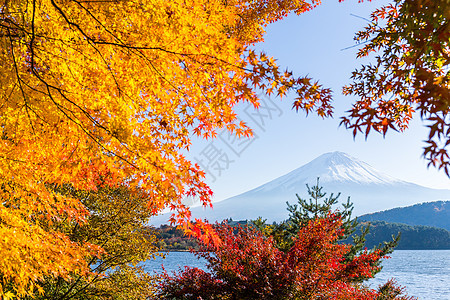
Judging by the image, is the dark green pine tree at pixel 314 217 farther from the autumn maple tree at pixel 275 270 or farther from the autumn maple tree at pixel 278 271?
the autumn maple tree at pixel 278 271

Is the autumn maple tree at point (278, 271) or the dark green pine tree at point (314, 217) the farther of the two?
the dark green pine tree at point (314, 217)

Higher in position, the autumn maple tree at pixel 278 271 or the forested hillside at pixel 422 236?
the autumn maple tree at pixel 278 271

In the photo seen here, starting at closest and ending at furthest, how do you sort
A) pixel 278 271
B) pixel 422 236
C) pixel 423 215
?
pixel 278 271, pixel 422 236, pixel 423 215

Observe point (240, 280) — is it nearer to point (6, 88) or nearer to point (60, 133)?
point (60, 133)

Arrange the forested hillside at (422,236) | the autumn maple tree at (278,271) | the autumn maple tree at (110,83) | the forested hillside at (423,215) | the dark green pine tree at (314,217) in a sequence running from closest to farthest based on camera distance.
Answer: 1. the autumn maple tree at (110,83)
2. the autumn maple tree at (278,271)
3. the dark green pine tree at (314,217)
4. the forested hillside at (422,236)
5. the forested hillside at (423,215)

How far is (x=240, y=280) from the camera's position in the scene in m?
5.44

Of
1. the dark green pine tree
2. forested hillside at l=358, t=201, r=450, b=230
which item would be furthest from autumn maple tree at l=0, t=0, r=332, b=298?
forested hillside at l=358, t=201, r=450, b=230

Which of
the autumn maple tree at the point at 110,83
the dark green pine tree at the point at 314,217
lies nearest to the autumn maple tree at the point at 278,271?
the autumn maple tree at the point at 110,83

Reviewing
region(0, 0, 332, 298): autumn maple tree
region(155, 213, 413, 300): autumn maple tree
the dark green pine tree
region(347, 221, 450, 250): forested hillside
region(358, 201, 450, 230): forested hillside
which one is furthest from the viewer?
region(358, 201, 450, 230): forested hillside

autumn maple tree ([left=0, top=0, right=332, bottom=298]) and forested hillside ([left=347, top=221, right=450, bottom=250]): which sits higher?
autumn maple tree ([left=0, top=0, right=332, bottom=298])

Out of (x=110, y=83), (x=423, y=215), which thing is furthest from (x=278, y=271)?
(x=423, y=215)

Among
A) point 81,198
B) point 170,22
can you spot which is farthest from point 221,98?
point 81,198

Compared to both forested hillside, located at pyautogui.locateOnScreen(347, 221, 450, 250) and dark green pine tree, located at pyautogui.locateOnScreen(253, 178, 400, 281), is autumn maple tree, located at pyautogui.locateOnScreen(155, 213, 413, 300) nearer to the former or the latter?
dark green pine tree, located at pyautogui.locateOnScreen(253, 178, 400, 281)

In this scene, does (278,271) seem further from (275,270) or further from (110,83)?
(110,83)
